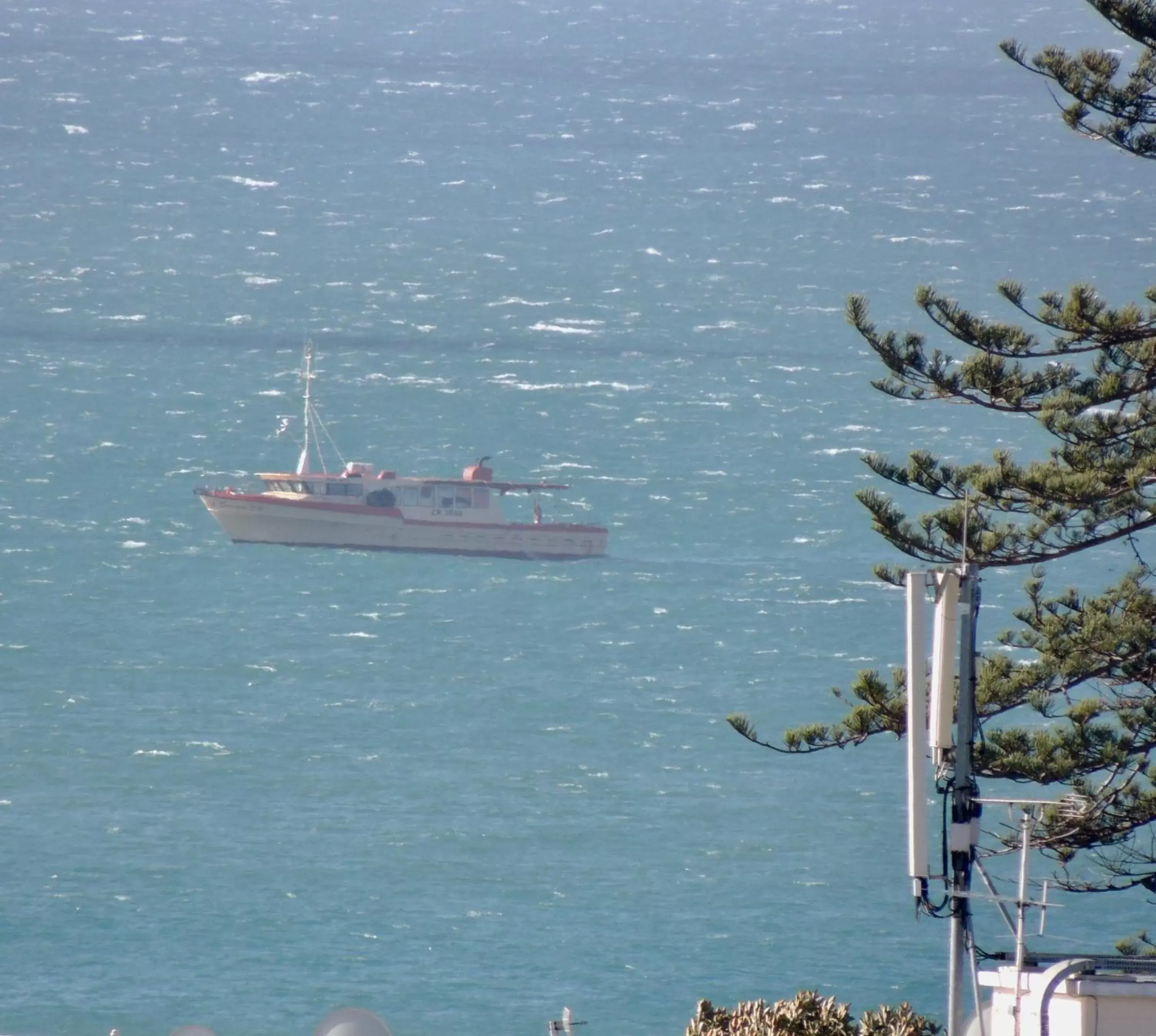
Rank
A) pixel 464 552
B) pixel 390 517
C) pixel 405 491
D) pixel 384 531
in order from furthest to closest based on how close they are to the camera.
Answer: pixel 464 552 < pixel 384 531 < pixel 390 517 < pixel 405 491

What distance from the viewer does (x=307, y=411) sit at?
49375mm

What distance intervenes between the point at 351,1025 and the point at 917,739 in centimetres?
214

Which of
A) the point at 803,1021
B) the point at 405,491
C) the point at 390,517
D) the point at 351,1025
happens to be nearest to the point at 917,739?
the point at 803,1021

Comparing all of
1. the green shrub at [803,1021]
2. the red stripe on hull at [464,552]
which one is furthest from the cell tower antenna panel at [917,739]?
the red stripe on hull at [464,552]

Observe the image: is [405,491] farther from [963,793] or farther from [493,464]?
[963,793]

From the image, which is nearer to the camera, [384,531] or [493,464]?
[384,531]

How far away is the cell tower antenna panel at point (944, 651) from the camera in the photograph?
17.6 ft

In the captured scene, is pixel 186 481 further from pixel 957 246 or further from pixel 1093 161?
pixel 1093 161

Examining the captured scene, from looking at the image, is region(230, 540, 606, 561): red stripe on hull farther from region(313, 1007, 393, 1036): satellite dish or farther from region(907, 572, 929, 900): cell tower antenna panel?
region(907, 572, 929, 900): cell tower antenna panel

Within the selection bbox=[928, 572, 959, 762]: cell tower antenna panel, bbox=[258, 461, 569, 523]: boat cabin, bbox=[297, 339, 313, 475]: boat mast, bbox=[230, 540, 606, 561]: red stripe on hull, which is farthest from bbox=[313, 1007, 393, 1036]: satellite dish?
bbox=[230, 540, 606, 561]: red stripe on hull

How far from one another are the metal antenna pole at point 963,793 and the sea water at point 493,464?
21774mm

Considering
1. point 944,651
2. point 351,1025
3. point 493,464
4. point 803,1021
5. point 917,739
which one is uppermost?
point 944,651

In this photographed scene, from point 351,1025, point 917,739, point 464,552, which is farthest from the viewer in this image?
point 464,552

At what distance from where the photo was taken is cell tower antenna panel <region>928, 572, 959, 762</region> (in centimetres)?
537
